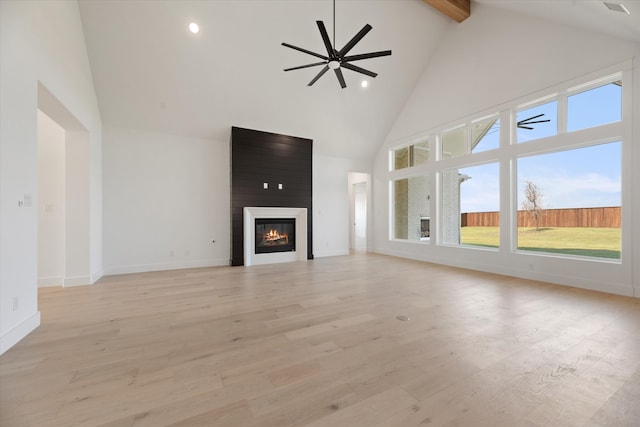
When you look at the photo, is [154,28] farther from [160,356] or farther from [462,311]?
[462,311]

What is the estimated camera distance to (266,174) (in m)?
6.37

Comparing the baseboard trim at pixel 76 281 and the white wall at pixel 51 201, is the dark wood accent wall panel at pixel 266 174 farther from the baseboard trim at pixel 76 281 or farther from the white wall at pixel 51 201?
the white wall at pixel 51 201

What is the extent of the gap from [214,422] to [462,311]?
9.54 ft

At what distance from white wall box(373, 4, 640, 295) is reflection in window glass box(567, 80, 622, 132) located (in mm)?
261

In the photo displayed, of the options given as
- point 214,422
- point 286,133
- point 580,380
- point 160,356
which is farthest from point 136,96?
point 580,380

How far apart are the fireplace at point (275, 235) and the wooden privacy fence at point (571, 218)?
485cm

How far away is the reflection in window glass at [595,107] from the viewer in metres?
3.91

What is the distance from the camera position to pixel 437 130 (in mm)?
6434

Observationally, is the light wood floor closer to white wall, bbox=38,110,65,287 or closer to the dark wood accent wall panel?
white wall, bbox=38,110,65,287

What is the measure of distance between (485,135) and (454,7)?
2.81 m

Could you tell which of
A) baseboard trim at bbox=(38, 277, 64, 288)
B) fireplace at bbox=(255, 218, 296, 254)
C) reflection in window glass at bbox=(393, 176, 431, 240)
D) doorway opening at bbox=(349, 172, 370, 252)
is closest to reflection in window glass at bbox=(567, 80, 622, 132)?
reflection in window glass at bbox=(393, 176, 431, 240)

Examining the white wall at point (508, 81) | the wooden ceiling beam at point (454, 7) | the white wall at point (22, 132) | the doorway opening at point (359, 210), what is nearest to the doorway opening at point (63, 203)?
the white wall at point (22, 132)

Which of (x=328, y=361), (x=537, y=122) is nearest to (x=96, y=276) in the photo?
(x=328, y=361)

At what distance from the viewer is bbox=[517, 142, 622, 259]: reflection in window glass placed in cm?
402
